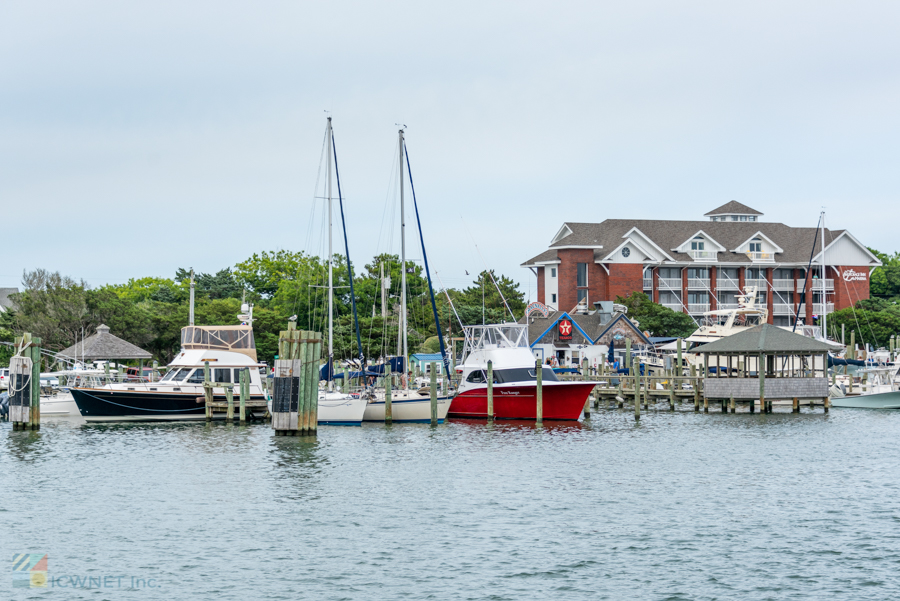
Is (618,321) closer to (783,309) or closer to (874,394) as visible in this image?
(874,394)

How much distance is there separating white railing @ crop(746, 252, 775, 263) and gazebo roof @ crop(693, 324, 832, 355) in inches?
1924

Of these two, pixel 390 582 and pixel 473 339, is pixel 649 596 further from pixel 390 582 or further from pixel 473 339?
pixel 473 339

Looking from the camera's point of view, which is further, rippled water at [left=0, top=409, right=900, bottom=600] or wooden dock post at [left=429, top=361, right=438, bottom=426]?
wooden dock post at [left=429, top=361, right=438, bottom=426]

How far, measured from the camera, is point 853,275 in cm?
10138

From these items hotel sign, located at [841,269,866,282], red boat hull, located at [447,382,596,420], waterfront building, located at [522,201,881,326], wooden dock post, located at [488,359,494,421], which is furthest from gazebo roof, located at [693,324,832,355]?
hotel sign, located at [841,269,866,282]

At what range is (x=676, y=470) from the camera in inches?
1300

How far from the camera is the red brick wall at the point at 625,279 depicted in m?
94.6

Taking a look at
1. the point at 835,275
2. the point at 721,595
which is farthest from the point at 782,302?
the point at 721,595

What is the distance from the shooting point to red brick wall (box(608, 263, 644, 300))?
94.6 m

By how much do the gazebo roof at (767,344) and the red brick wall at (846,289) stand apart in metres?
53.3

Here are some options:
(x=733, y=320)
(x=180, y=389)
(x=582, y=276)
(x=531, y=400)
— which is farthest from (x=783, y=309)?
(x=180, y=389)

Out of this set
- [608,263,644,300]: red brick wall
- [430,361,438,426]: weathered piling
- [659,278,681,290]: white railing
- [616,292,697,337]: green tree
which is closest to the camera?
[430,361,438,426]: weathered piling

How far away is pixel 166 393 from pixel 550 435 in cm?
1833

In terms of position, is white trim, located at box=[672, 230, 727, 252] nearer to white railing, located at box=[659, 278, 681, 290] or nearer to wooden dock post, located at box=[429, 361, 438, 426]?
white railing, located at box=[659, 278, 681, 290]
